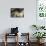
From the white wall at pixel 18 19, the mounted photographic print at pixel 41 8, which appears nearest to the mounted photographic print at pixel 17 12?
the white wall at pixel 18 19

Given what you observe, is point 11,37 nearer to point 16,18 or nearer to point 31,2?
point 16,18

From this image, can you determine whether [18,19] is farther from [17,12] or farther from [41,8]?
[41,8]

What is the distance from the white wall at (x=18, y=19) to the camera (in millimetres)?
6773

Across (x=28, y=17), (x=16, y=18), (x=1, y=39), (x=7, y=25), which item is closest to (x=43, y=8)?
(x=28, y=17)

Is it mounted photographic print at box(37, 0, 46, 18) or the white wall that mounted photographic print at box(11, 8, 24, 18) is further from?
mounted photographic print at box(37, 0, 46, 18)

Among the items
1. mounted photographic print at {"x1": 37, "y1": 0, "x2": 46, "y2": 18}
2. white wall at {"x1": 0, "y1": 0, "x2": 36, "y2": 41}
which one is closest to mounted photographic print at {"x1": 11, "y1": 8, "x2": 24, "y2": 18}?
white wall at {"x1": 0, "y1": 0, "x2": 36, "y2": 41}

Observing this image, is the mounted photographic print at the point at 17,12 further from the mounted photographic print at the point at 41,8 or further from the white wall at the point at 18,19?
the mounted photographic print at the point at 41,8

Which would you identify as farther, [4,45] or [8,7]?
[8,7]

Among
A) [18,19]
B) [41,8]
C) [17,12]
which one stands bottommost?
[18,19]

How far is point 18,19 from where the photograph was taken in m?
6.84

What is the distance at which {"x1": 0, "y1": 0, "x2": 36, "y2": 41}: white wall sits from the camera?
677 cm

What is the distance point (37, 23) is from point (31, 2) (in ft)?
3.10

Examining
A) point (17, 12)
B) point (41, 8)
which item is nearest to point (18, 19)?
point (17, 12)

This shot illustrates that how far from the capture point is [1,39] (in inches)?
271
